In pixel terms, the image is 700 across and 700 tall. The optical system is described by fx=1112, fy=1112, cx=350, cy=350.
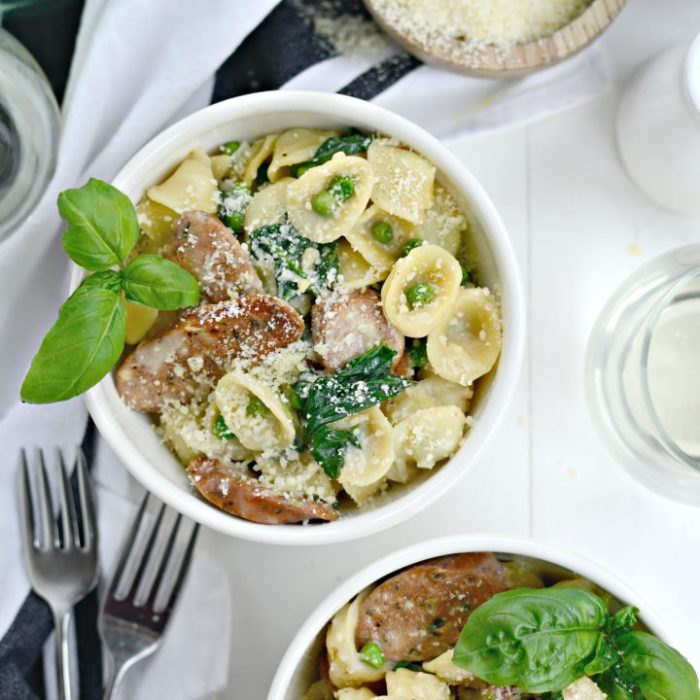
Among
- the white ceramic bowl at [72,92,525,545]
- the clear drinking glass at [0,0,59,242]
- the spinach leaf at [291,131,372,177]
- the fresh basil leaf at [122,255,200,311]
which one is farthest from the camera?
the clear drinking glass at [0,0,59,242]

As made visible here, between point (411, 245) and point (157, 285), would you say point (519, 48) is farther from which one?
point (157, 285)

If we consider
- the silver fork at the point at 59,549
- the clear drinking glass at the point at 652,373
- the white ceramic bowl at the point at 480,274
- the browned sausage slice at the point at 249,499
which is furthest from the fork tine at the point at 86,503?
the clear drinking glass at the point at 652,373

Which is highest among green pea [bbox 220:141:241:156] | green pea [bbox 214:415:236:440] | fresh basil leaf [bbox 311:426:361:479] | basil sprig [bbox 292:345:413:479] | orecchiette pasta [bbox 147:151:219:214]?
orecchiette pasta [bbox 147:151:219:214]

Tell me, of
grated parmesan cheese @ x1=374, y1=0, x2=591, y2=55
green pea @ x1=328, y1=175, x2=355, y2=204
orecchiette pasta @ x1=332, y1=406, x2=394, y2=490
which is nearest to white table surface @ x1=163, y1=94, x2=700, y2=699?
grated parmesan cheese @ x1=374, y1=0, x2=591, y2=55

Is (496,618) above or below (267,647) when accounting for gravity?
above

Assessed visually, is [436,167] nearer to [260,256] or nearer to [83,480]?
[260,256]

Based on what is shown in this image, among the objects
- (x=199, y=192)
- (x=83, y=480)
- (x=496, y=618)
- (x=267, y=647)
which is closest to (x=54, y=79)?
(x=199, y=192)

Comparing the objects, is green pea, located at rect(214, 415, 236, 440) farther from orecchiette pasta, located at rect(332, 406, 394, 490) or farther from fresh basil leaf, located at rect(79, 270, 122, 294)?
fresh basil leaf, located at rect(79, 270, 122, 294)
